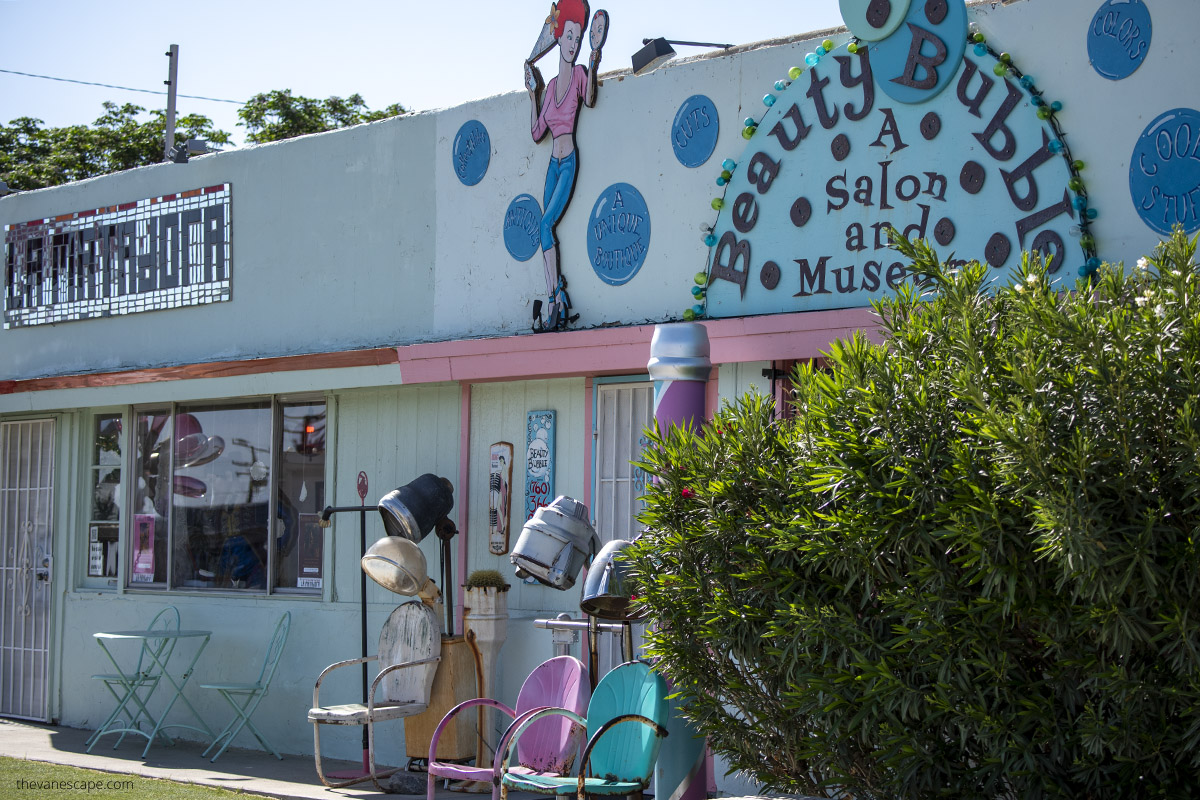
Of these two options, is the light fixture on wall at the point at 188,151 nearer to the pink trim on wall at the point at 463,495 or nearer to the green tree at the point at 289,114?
the pink trim on wall at the point at 463,495

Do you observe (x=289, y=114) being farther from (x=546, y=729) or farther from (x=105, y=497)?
(x=546, y=729)

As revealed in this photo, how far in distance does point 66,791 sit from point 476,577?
104 inches

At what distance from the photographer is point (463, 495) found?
8.45m

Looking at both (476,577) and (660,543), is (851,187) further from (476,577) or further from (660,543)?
(476,577)

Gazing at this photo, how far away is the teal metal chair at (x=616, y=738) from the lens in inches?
230

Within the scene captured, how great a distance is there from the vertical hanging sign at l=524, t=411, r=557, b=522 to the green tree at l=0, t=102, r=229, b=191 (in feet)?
58.9

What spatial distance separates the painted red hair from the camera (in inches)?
313

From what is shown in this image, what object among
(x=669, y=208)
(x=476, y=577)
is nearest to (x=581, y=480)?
(x=476, y=577)

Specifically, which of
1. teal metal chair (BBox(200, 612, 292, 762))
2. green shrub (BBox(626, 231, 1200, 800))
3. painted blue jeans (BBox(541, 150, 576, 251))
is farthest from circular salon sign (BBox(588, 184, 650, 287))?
teal metal chair (BBox(200, 612, 292, 762))

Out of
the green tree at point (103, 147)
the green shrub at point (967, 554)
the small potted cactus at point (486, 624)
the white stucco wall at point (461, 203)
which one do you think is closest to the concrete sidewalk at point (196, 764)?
the small potted cactus at point (486, 624)

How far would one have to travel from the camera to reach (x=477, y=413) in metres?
8.50

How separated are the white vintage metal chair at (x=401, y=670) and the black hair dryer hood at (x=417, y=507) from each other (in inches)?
18.9

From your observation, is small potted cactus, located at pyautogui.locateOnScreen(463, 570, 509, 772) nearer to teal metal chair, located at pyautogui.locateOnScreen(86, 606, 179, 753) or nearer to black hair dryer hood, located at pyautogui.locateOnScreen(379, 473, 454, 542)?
black hair dryer hood, located at pyautogui.locateOnScreen(379, 473, 454, 542)

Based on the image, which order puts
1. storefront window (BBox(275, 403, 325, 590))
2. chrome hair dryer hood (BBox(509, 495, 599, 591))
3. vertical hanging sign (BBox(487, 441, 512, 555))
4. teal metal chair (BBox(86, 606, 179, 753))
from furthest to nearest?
teal metal chair (BBox(86, 606, 179, 753)) < storefront window (BBox(275, 403, 325, 590)) < vertical hanging sign (BBox(487, 441, 512, 555)) < chrome hair dryer hood (BBox(509, 495, 599, 591))
